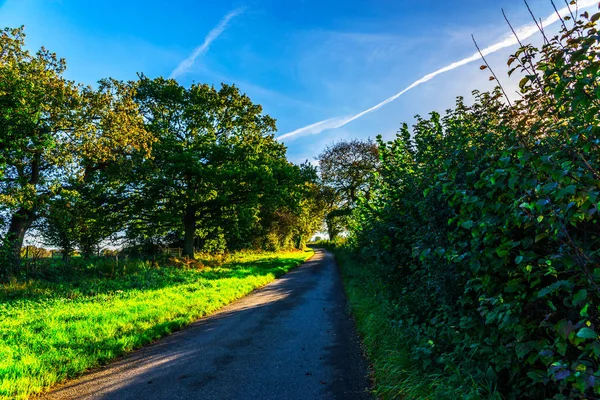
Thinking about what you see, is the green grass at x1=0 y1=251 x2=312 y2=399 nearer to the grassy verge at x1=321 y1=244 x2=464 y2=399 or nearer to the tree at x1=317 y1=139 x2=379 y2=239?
the grassy verge at x1=321 y1=244 x2=464 y2=399

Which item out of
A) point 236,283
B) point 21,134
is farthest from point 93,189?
point 236,283

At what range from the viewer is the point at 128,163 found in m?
18.9

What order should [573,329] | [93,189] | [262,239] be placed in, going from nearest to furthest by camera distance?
[573,329], [93,189], [262,239]

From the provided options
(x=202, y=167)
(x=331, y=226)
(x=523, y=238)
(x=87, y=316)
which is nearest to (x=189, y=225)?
(x=202, y=167)

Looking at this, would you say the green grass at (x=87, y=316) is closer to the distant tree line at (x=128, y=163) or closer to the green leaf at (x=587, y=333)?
the distant tree line at (x=128, y=163)

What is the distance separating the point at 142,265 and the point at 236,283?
6286 mm

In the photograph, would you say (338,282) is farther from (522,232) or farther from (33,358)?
(522,232)

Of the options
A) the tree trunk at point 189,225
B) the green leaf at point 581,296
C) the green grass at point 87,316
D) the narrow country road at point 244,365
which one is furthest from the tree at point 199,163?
the green leaf at point 581,296

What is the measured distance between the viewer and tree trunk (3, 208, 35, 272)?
1418cm

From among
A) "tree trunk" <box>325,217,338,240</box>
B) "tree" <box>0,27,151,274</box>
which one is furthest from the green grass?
"tree trunk" <box>325,217,338,240</box>

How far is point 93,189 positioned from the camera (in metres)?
19.4

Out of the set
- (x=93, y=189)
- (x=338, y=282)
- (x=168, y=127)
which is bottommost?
(x=338, y=282)

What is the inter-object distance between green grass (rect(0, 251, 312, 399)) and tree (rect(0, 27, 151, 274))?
13.6ft

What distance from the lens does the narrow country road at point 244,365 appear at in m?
5.01
